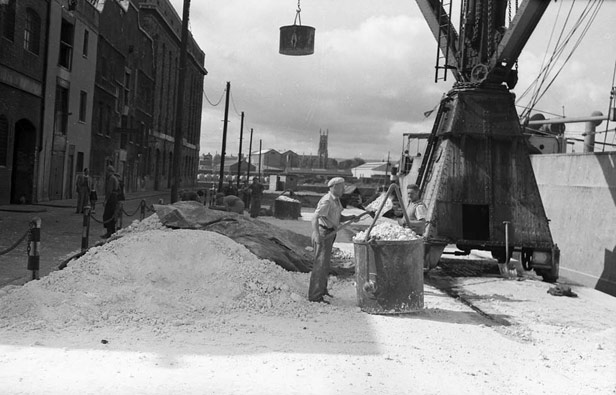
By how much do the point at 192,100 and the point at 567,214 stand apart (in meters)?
57.2

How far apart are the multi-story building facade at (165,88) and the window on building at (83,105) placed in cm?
1775

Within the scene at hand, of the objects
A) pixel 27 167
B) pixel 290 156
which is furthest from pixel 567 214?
pixel 290 156

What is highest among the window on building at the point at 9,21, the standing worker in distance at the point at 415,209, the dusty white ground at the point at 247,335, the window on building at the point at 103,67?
the window on building at the point at 103,67

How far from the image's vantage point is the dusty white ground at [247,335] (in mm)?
4512

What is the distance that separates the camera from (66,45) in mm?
25719

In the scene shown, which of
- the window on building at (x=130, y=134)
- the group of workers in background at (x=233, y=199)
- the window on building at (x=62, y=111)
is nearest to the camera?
the group of workers in background at (x=233, y=199)

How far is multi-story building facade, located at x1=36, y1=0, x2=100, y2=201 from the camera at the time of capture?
2386 cm

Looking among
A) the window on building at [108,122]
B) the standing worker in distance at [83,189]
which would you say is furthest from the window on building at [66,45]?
the standing worker in distance at [83,189]

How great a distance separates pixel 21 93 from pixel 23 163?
8.98 ft

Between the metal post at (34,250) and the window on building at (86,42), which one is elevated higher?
the window on building at (86,42)

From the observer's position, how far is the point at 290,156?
129 meters

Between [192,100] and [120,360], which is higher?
[192,100]

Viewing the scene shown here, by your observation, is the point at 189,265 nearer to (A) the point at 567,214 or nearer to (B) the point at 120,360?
(B) the point at 120,360

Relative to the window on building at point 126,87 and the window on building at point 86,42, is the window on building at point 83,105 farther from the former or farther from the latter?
the window on building at point 126,87
